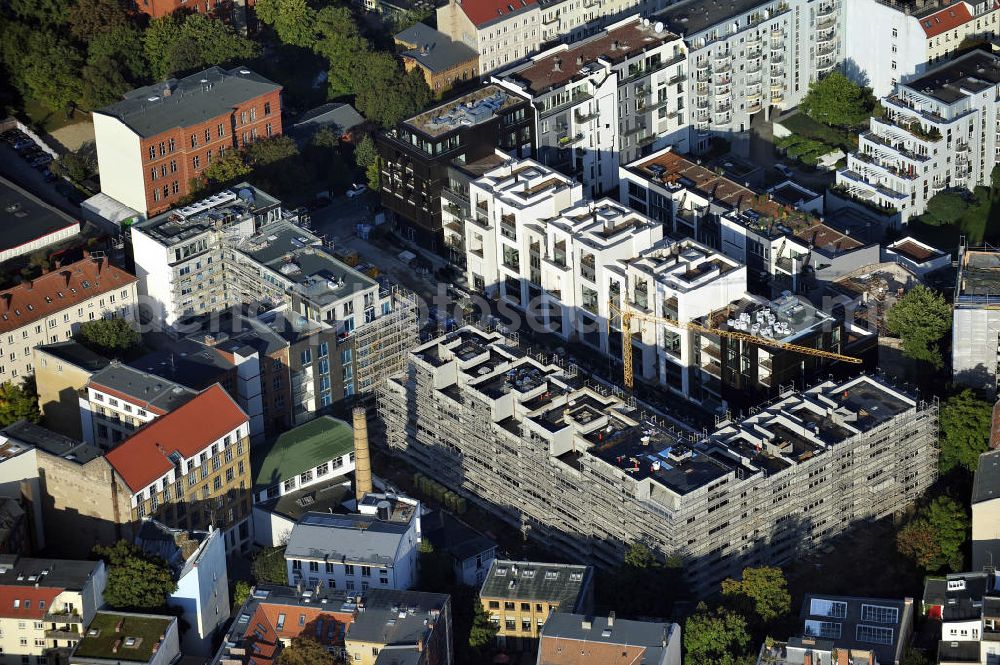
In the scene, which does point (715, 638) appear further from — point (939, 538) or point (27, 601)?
point (27, 601)

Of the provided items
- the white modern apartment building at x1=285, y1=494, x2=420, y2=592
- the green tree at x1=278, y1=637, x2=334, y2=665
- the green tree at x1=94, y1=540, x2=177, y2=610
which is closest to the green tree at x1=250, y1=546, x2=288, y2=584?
the white modern apartment building at x1=285, y1=494, x2=420, y2=592

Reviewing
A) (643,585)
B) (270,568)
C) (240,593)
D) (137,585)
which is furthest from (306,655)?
(643,585)

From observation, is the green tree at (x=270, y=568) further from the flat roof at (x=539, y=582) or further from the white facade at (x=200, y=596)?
the flat roof at (x=539, y=582)

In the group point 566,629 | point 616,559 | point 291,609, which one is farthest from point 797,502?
point 291,609

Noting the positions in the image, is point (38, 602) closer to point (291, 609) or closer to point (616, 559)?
point (291, 609)

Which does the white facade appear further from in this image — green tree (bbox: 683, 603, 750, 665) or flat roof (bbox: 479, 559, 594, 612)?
green tree (bbox: 683, 603, 750, 665)

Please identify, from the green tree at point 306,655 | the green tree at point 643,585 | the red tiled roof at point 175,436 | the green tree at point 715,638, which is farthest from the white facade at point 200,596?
the green tree at point 715,638
